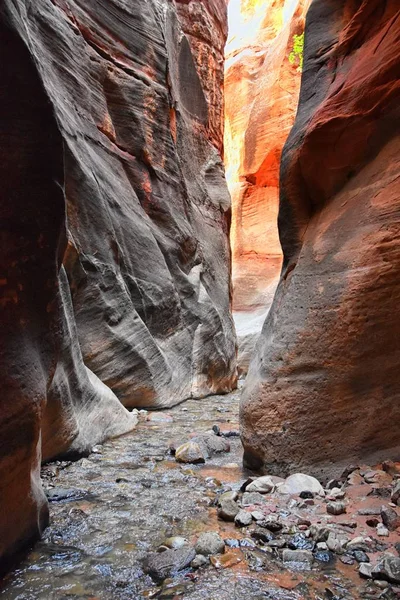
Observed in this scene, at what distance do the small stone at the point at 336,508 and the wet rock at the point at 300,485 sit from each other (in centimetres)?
30

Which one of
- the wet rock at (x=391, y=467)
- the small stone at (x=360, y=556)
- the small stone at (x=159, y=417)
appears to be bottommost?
the small stone at (x=360, y=556)

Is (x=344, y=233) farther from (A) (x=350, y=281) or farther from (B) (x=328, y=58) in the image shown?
(B) (x=328, y=58)

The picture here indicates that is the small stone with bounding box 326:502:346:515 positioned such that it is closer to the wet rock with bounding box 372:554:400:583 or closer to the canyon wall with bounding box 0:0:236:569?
the wet rock with bounding box 372:554:400:583

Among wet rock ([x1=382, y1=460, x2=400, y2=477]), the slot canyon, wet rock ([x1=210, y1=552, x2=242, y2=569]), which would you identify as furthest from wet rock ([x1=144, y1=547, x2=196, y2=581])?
wet rock ([x1=382, y1=460, x2=400, y2=477])

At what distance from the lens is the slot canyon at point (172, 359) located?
2.26 meters

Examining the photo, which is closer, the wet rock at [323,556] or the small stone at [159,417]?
the wet rock at [323,556]

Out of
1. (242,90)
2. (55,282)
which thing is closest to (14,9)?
(55,282)

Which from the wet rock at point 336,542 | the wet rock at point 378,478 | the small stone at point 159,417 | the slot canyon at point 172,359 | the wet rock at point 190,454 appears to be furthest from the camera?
the small stone at point 159,417

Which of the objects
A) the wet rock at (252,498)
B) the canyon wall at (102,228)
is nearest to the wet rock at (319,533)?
the wet rock at (252,498)

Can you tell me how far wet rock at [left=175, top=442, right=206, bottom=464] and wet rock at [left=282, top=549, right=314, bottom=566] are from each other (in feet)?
6.66

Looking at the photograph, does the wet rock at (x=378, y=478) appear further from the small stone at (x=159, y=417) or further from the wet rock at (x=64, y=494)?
the small stone at (x=159, y=417)

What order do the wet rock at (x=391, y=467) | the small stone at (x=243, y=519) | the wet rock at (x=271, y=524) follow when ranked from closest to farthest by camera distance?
the wet rock at (x=271, y=524)
the small stone at (x=243, y=519)
the wet rock at (x=391, y=467)

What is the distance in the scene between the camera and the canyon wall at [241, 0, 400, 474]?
11.6ft

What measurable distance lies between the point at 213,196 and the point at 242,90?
49.5 feet
